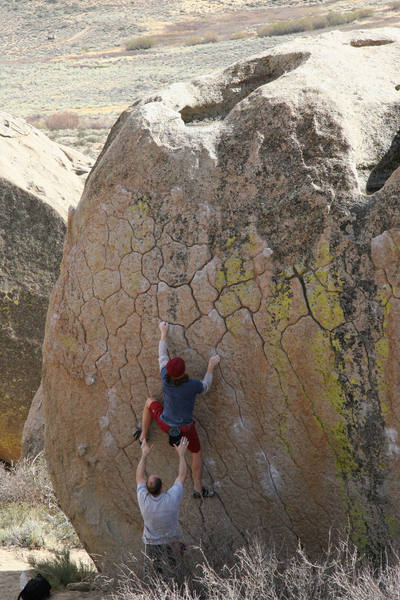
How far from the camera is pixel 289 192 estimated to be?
151 inches

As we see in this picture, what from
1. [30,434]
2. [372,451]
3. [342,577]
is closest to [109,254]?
[372,451]

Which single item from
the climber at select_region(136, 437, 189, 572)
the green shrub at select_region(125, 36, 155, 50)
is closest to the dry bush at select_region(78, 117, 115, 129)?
the climber at select_region(136, 437, 189, 572)

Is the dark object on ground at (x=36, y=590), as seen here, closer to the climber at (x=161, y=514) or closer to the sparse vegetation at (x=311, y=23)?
the climber at (x=161, y=514)

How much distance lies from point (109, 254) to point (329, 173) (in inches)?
53.9

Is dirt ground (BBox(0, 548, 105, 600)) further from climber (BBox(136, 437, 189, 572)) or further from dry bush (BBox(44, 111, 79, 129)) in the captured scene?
dry bush (BBox(44, 111, 79, 129))

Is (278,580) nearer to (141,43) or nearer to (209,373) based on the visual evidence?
(209,373)

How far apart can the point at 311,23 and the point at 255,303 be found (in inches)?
1669

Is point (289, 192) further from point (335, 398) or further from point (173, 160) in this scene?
point (335, 398)

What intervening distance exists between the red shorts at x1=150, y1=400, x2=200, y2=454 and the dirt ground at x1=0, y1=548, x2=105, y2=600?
1.19 metres

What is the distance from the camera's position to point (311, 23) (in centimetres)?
4269

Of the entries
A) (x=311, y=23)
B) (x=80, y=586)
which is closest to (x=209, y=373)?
(x=80, y=586)

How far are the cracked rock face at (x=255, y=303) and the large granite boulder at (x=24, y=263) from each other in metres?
2.32

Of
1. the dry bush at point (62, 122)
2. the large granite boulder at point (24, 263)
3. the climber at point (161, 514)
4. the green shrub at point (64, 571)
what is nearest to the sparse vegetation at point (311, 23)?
the dry bush at point (62, 122)

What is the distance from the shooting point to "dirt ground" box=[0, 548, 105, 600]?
188 inches
